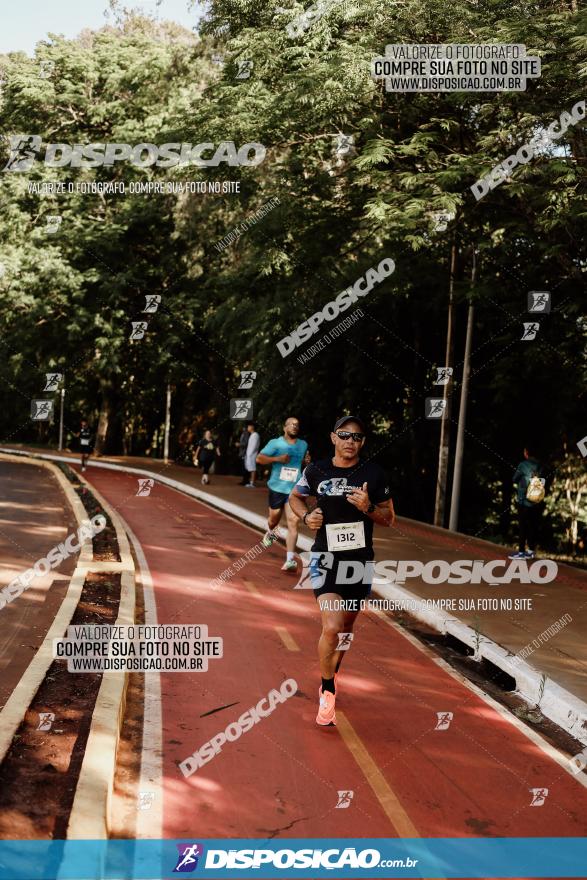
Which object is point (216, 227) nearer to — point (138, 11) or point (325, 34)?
point (325, 34)

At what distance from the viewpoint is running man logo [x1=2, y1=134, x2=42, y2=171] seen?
36094 millimetres

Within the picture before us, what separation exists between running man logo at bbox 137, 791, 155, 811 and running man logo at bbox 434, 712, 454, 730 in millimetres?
2519

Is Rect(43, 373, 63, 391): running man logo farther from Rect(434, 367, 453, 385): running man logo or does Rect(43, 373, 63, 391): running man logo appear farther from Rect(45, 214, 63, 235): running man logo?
Rect(434, 367, 453, 385): running man logo


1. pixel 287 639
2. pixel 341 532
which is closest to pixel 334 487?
pixel 341 532

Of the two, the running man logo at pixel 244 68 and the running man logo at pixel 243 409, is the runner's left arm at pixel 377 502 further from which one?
the running man logo at pixel 243 409

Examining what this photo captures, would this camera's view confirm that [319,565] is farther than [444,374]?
No

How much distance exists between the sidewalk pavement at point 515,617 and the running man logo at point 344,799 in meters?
2.28

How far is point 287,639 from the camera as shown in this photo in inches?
380

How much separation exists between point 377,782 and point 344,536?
1743 mm

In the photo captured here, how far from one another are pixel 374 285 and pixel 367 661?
14.8 meters

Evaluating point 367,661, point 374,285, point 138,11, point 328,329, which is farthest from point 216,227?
point 367,661

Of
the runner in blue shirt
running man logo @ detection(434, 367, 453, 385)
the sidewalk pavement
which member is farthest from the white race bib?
running man logo @ detection(434, 367, 453, 385)

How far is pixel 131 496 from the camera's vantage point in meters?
26.4

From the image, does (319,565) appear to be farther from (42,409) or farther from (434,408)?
(42,409)
